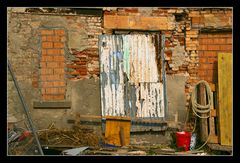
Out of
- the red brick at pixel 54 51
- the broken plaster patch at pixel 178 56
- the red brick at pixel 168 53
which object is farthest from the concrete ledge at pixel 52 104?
the broken plaster patch at pixel 178 56

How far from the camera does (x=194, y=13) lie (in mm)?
7137

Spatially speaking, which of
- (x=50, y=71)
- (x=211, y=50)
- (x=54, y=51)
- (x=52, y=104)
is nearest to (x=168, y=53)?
(x=211, y=50)

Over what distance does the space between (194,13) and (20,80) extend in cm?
421

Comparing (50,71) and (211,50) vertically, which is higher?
(211,50)

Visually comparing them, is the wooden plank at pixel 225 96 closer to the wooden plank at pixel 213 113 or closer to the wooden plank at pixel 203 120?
the wooden plank at pixel 213 113

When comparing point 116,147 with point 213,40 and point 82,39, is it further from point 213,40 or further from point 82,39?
point 213,40

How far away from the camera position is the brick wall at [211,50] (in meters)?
7.21

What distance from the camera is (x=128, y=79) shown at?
700 centimetres

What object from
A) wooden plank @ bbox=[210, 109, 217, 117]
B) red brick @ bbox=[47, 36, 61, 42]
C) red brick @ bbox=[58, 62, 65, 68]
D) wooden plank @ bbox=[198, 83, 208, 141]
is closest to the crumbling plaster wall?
red brick @ bbox=[58, 62, 65, 68]

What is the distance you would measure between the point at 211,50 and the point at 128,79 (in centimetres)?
204

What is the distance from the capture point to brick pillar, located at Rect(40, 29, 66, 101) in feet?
22.9

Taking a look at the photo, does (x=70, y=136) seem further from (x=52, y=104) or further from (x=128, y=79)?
(x=128, y=79)

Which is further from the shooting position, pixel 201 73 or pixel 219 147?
pixel 201 73

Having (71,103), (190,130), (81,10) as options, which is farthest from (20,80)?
(190,130)
